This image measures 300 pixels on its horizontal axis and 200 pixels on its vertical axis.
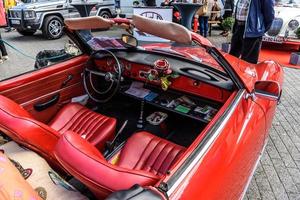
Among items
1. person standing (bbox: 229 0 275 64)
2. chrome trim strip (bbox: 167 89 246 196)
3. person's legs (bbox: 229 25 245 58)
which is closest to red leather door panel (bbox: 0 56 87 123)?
chrome trim strip (bbox: 167 89 246 196)

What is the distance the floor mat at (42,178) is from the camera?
146cm

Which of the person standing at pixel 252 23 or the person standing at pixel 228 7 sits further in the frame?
the person standing at pixel 228 7

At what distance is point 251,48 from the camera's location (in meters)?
4.46

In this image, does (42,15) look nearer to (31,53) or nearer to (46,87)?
(31,53)

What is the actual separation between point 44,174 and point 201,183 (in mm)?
829

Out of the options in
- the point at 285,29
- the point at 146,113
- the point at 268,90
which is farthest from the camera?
the point at 285,29

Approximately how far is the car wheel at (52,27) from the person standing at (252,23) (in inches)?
251

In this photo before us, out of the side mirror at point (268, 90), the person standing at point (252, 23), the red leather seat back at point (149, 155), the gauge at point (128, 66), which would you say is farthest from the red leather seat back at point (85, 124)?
the person standing at point (252, 23)

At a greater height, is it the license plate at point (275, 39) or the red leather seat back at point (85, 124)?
the red leather seat back at point (85, 124)

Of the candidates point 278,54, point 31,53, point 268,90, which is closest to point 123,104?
point 268,90

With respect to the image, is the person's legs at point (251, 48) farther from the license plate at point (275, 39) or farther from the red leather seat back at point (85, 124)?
the license plate at point (275, 39)

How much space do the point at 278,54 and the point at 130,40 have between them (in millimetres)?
5384

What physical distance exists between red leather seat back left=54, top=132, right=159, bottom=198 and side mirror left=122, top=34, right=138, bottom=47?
5.86 ft

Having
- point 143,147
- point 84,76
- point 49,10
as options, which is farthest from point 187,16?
point 49,10
